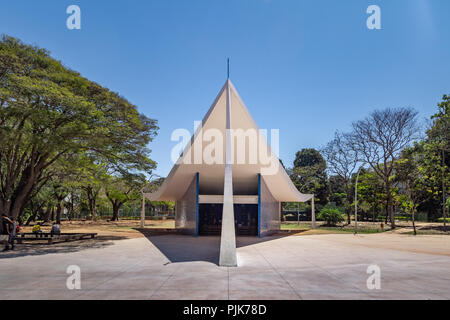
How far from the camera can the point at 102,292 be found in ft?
19.1

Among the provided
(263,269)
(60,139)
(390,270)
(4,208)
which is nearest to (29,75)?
(60,139)

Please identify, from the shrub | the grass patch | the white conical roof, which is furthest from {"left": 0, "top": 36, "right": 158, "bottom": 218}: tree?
the shrub

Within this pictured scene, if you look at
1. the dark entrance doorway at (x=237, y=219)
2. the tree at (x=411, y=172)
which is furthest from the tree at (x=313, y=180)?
the dark entrance doorway at (x=237, y=219)

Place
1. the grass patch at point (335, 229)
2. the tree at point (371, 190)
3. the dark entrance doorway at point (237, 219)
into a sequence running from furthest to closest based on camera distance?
1. the tree at point (371, 190)
2. the grass patch at point (335, 229)
3. the dark entrance doorway at point (237, 219)

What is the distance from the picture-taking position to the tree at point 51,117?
12.8m

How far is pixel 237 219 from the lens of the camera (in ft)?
83.0

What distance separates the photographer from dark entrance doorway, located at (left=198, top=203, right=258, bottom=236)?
81.1 ft

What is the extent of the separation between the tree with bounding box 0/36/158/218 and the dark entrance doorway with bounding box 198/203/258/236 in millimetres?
8900

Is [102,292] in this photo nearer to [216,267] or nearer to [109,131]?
[216,267]

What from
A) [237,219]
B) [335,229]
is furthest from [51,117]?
[335,229]

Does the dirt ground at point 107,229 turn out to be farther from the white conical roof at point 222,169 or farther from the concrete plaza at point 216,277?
the concrete plaza at point 216,277

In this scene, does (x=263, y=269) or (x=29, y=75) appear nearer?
(x=263, y=269)

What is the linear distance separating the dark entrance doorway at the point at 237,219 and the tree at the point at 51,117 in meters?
8.90
